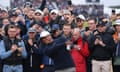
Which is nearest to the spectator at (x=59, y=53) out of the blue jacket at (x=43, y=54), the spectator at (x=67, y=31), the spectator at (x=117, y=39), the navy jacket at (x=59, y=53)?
the navy jacket at (x=59, y=53)

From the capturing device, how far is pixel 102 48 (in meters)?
9.76

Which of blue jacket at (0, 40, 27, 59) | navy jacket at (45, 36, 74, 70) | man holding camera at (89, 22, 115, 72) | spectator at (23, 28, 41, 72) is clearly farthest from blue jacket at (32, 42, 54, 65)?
man holding camera at (89, 22, 115, 72)

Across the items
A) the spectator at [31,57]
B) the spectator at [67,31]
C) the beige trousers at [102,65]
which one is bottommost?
the beige trousers at [102,65]

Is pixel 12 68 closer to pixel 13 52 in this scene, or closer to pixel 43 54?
pixel 13 52

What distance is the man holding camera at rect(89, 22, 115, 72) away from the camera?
31.9 feet

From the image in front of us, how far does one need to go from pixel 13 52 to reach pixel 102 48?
87.0 inches

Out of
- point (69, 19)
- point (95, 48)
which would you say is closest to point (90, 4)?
point (69, 19)

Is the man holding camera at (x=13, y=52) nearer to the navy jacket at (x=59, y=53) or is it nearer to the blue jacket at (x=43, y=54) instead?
the blue jacket at (x=43, y=54)

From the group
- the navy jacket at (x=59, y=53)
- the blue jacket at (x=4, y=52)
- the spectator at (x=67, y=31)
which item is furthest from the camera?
the spectator at (x=67, y=31)

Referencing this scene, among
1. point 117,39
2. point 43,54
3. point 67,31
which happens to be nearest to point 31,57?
point 43,54

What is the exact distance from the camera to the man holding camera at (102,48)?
9727mm

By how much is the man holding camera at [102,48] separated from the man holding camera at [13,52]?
1.79 metres

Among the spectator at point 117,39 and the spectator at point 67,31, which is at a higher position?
the spectator at point 67,31

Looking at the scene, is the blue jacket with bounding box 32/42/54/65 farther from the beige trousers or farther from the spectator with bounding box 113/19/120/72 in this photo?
the spectator with bounding box 113/19/120/72
